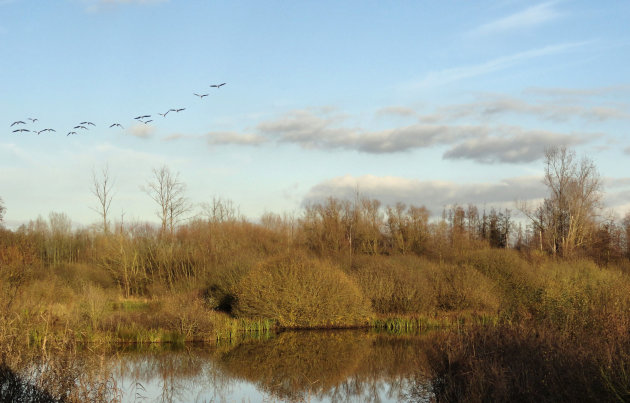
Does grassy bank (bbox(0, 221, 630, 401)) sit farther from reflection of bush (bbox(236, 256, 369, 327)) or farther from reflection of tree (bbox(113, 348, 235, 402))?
reflection of tree (bbox(113, 348, 235, 402))

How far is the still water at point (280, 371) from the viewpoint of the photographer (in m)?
16.7

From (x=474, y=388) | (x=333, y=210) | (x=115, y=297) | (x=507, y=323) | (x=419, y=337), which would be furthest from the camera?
(x=333, y=210)

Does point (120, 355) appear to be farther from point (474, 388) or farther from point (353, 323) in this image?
point (474, 388)

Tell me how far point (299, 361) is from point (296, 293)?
6861 millimetres

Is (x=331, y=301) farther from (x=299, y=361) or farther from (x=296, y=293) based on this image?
(x=299, y=361)

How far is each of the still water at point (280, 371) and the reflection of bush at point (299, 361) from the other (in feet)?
0.08

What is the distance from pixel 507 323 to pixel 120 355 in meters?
13.4

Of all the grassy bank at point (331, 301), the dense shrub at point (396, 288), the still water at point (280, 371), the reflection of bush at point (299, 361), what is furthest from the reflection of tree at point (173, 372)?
the dense shrub at point (396, 288)

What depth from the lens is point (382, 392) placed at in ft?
56.2

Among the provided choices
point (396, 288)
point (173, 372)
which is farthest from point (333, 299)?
point (173, 372)

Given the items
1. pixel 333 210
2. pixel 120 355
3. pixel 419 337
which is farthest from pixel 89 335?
pixel 333 210

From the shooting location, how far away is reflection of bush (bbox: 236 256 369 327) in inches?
1110

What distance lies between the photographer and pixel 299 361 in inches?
845

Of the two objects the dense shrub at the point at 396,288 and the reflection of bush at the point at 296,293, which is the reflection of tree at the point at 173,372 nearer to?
the reflection of bush at the point at 296,293
